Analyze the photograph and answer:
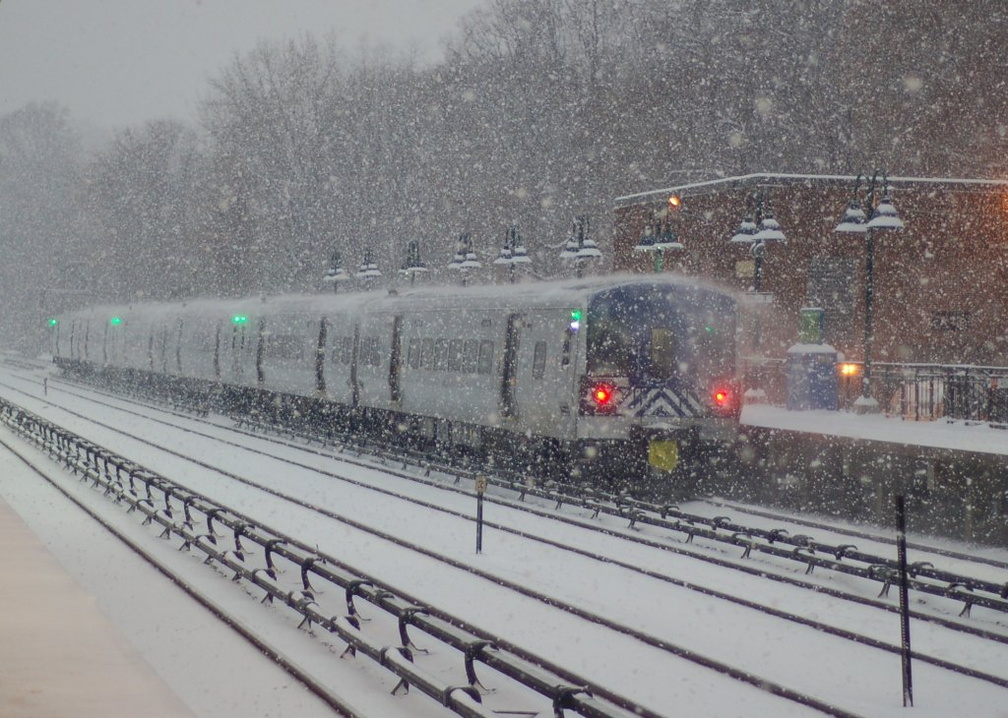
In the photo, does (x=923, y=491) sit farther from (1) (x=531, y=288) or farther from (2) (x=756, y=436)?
(1) (x=531, y=288)

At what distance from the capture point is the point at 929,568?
1091 centimetres

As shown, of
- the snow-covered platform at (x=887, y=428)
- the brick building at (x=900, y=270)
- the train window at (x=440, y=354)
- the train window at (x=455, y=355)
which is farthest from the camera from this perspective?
the brick building at (x=900, y=270)

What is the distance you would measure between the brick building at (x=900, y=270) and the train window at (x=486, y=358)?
593 cm

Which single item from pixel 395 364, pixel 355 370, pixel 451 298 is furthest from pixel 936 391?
pixel 355 370

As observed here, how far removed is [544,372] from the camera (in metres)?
17.7

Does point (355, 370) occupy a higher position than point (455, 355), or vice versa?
point (455, 355)

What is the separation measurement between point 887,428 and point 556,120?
1408 inches

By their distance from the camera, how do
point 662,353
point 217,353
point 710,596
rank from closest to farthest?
1. point 710,596
2. point 662,353
3. point 217,353

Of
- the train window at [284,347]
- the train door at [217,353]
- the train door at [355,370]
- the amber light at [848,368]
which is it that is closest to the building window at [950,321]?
the amber light at [848,368]

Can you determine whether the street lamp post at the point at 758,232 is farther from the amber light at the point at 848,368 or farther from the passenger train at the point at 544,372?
the passenger train at the point at 544,372

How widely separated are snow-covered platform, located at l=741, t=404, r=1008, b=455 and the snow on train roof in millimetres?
2389

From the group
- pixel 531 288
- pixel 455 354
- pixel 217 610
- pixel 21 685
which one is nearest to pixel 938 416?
pixel 531 288

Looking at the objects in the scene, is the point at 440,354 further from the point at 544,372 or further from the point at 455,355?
the point at 544,372

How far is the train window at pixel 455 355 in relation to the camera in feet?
67.7
